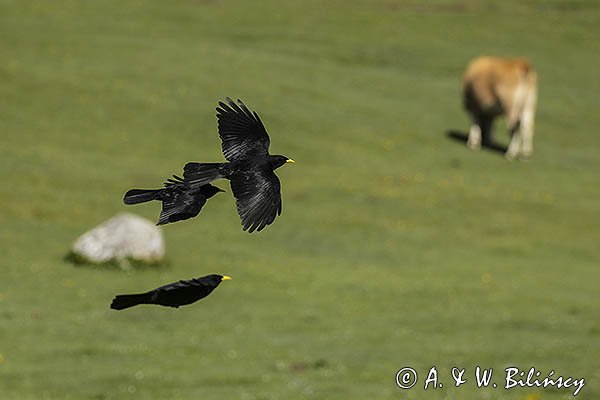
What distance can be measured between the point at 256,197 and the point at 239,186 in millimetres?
66

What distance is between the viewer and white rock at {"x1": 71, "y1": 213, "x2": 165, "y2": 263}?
78.2 feet

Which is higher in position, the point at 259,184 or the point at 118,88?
the point at 259,184

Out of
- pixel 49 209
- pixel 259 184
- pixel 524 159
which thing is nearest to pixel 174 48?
pixel 524 159

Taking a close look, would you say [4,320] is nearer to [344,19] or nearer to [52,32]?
[52,32]

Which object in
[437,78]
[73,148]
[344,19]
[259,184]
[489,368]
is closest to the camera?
[259,184]

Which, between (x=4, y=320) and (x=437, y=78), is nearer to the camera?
(x=4, y=320)

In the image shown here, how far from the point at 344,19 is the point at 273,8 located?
3.67 metres

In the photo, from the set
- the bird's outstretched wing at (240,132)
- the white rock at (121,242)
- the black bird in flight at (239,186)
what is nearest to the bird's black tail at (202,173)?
the black bird in flight at (239,186)

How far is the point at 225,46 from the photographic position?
1889 inches

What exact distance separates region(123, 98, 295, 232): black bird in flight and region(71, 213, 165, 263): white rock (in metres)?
20.7

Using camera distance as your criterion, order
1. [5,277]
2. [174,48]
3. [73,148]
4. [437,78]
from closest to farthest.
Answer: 1. [5,277]
2. [73,148]
3. [174,48]
4. [437,78]

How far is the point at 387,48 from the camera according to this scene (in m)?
51.8

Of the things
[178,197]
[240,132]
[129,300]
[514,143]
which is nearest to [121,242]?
[514,143]

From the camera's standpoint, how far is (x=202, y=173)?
3137 millimetres
